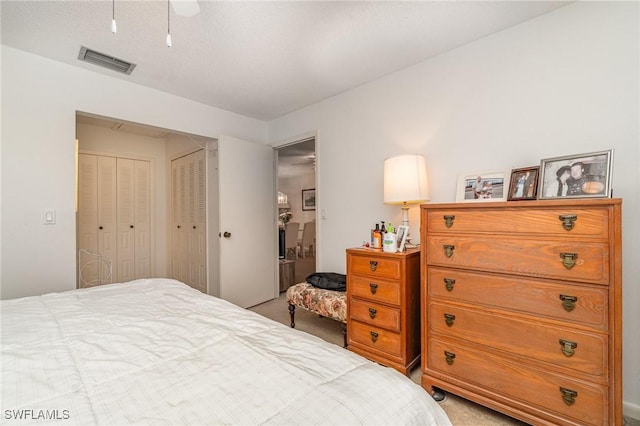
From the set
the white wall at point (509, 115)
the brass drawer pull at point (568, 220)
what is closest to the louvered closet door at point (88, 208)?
the white wall at point (509, 115)

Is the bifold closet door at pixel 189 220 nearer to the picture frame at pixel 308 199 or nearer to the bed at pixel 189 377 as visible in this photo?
the bed at pixel 189 377

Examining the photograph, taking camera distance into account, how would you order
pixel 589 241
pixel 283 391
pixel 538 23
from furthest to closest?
1. pixel 538 23
2. pixel 589 241
3. pixel 283 391

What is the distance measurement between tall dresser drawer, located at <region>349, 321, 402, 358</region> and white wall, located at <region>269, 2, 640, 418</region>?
86 cm

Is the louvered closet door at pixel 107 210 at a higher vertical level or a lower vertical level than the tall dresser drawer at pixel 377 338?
higher

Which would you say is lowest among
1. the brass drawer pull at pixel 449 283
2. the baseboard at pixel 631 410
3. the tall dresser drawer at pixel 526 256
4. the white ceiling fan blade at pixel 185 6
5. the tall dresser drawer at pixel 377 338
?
the baseboard at pixel 631 410

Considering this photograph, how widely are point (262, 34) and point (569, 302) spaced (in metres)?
2.41

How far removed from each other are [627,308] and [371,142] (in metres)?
2.10

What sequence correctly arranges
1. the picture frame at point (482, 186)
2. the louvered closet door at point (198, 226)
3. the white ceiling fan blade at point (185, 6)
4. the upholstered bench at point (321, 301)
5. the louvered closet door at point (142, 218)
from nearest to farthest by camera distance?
the white ceiling fan blade at point (185, 6), the picture frame at point (482, 186), the upholstered bench at point (321, 301), the louvered closet door at point (198, 226), the louvered closet door at point (142, 218)

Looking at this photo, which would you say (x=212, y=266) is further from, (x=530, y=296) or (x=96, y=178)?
(x=530, y=296)

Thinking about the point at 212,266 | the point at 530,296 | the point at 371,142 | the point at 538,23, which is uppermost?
the point at 538,23

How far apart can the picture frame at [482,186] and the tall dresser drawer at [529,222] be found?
1.39 feet

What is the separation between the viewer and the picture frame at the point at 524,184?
5.73 ft

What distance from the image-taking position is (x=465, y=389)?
66.9 inches

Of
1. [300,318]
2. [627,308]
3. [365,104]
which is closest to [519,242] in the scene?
[627,308]
